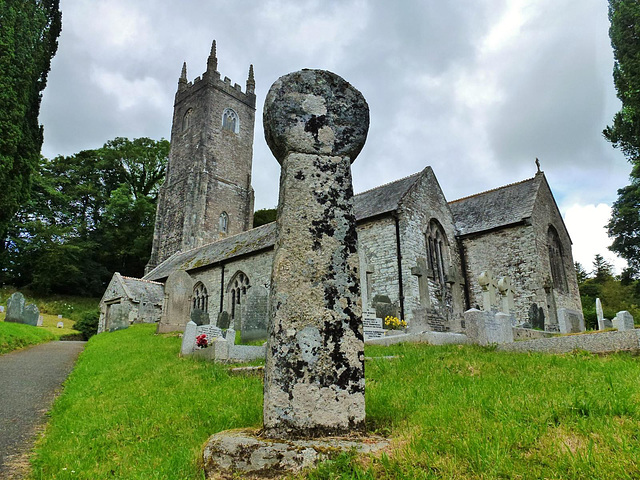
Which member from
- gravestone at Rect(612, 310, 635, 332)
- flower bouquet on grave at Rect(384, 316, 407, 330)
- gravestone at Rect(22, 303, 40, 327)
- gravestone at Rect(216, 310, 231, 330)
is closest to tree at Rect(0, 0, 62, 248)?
gravestone at Rect(22, 303, 40, 327)

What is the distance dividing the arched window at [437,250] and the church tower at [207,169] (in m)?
20.0

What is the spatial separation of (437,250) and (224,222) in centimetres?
2105

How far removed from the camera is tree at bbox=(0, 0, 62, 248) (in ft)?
46.4

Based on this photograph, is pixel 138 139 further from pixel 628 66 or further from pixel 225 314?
pixel 628 66

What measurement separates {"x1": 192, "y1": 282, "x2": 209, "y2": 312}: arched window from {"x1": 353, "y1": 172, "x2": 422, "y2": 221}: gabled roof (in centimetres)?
1040

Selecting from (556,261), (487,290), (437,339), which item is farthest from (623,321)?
(556,261)

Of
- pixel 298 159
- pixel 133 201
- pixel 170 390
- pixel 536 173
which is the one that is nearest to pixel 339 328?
pixel 298 159

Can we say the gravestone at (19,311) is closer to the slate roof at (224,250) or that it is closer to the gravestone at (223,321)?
the slate roof at (224,250)

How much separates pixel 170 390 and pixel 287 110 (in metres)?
4.46

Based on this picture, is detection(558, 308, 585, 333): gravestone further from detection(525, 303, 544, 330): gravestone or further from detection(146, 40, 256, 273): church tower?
detection(146, 40, 256, 273): church tower

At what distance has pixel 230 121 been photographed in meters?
37.8

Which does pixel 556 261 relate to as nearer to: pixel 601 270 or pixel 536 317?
pixel 536 317

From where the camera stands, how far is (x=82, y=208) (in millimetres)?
43094

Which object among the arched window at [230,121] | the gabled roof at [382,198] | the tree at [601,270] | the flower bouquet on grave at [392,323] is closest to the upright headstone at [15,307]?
the gabled roof at [382,198]
